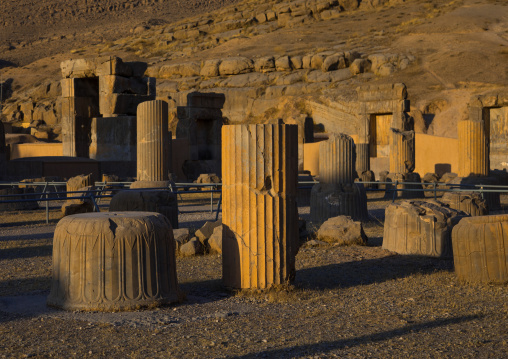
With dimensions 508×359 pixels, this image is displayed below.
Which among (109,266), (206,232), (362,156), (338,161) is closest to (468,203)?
(338,161)

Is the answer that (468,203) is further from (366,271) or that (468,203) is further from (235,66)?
(235,66)

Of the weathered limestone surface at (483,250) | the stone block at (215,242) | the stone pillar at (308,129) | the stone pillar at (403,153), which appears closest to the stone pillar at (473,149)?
the stone pillar at (403,153)

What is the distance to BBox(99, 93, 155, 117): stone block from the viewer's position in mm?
23328

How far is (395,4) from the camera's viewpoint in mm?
63188

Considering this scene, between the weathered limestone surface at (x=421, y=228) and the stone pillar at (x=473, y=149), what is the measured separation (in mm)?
8252

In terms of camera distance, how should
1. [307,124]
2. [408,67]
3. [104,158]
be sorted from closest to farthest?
1. [104,158]
2. [307,124]
3. [408,67]

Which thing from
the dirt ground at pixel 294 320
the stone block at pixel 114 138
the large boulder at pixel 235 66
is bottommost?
the dirt ground at pixel 294 320

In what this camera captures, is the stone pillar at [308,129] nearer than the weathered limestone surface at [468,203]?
No

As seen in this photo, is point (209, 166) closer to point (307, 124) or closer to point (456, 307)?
point (307, 124)

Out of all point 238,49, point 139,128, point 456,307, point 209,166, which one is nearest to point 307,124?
point 209,166

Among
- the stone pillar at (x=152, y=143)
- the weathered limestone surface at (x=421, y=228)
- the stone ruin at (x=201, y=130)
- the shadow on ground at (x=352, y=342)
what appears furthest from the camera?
the stone ruin at (x=201, y=130)

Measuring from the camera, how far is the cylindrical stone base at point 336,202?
13.2m

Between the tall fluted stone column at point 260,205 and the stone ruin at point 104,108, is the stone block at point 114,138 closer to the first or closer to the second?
the stone ruin at point 104,108

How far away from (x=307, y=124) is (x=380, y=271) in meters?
21.5
